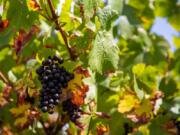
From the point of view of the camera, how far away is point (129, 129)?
390cm

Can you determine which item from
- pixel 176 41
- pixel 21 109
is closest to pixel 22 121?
pixel 21 109

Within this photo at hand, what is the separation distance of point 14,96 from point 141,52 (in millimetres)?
1573

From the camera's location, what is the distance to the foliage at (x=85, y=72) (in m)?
3.08

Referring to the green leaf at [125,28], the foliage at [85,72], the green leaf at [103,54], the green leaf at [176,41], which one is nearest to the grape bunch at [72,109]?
the foliage at [85,72]

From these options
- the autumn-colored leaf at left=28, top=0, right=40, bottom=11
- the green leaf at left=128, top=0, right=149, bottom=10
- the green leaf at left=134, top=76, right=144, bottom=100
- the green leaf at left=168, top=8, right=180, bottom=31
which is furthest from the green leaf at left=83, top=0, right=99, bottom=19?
the green leaf at left=168, top=8, right=180, bottom=31

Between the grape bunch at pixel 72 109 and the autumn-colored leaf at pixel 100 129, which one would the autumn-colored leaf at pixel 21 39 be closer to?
the grape bunch at pixel 72 109

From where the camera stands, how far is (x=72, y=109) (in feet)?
10.6

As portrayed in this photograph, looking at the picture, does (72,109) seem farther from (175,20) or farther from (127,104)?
(175,20)

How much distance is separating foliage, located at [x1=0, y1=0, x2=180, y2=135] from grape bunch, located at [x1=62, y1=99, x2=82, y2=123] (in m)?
0.03

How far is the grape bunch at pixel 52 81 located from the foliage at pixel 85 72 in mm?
67

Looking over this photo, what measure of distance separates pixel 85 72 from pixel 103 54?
35 centimetres

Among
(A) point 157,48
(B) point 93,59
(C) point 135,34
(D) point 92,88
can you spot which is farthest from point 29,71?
(A) point 157,48

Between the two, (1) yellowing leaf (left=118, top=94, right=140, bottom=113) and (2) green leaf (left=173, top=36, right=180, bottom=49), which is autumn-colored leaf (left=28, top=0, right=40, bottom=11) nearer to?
(1) yellowing leaf (left=118, top=94, right=140, bottom=113)

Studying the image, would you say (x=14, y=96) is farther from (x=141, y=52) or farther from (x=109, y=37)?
(x=141, y=52)
